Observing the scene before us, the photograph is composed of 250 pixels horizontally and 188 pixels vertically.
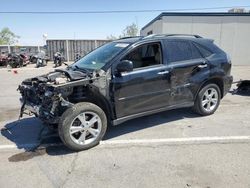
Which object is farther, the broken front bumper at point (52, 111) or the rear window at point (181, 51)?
the rear window at point (181, 51)

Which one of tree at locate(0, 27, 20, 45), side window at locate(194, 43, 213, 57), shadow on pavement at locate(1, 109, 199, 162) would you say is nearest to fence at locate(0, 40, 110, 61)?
shadow on pavement at locate(1, 109, 199, 162)

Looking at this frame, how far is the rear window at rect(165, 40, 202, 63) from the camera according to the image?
5.36 m

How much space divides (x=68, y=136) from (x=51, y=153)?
43 centimetres

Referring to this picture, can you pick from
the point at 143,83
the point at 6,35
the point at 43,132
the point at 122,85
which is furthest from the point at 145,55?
the point at 6,35

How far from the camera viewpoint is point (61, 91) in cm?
424

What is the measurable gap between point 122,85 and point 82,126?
0.98 meters

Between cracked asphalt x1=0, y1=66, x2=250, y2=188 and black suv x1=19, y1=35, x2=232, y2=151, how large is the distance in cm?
40

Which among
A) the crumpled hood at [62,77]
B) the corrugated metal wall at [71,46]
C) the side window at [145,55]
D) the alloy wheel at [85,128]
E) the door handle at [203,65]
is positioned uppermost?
the corrugated metal wall at [71,46]

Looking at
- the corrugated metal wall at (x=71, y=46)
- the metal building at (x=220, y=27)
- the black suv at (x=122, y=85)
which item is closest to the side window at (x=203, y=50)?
the black suv at (x=122, y=85)

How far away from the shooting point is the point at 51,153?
4.35 metres

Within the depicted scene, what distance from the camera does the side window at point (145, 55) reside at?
494 cm

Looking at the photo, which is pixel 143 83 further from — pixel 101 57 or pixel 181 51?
pixel 181 51

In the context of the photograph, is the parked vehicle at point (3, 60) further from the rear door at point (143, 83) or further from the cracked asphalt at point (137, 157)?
the rear door at point (143, 83)

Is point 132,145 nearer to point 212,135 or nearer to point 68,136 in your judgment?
point 68,136
